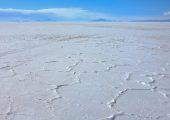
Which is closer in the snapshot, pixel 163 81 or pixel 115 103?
pixel 115 103

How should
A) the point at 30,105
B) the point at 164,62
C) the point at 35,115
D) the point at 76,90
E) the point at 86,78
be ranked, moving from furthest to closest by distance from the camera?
the point at 164,62 → the point at 86,78 → the point at 76,90 → the point at 30,105 → the point at 35,115

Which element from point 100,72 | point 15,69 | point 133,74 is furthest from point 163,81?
point 15,69

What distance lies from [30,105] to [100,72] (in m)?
1.73

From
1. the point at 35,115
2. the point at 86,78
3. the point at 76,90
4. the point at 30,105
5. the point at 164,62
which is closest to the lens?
the point at 35,115

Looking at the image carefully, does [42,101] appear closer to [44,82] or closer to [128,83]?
[44,82]

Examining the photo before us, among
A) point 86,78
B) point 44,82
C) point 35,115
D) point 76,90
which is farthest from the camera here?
point 86,78

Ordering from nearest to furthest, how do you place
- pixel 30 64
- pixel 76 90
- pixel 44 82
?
1. pixel 76 90
2. pixel 44 82
3. pixel 30 64

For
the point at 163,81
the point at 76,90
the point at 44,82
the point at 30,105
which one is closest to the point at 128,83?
the point at 163,81

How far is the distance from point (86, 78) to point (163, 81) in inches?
43.9

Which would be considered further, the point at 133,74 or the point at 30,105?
the point at 133,74

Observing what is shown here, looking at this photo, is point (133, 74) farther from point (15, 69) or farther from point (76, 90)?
point (15, 69)

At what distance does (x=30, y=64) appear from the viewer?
4.43 meters

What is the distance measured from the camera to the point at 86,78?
11.7 ft

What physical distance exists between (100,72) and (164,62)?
1663 millimetres
